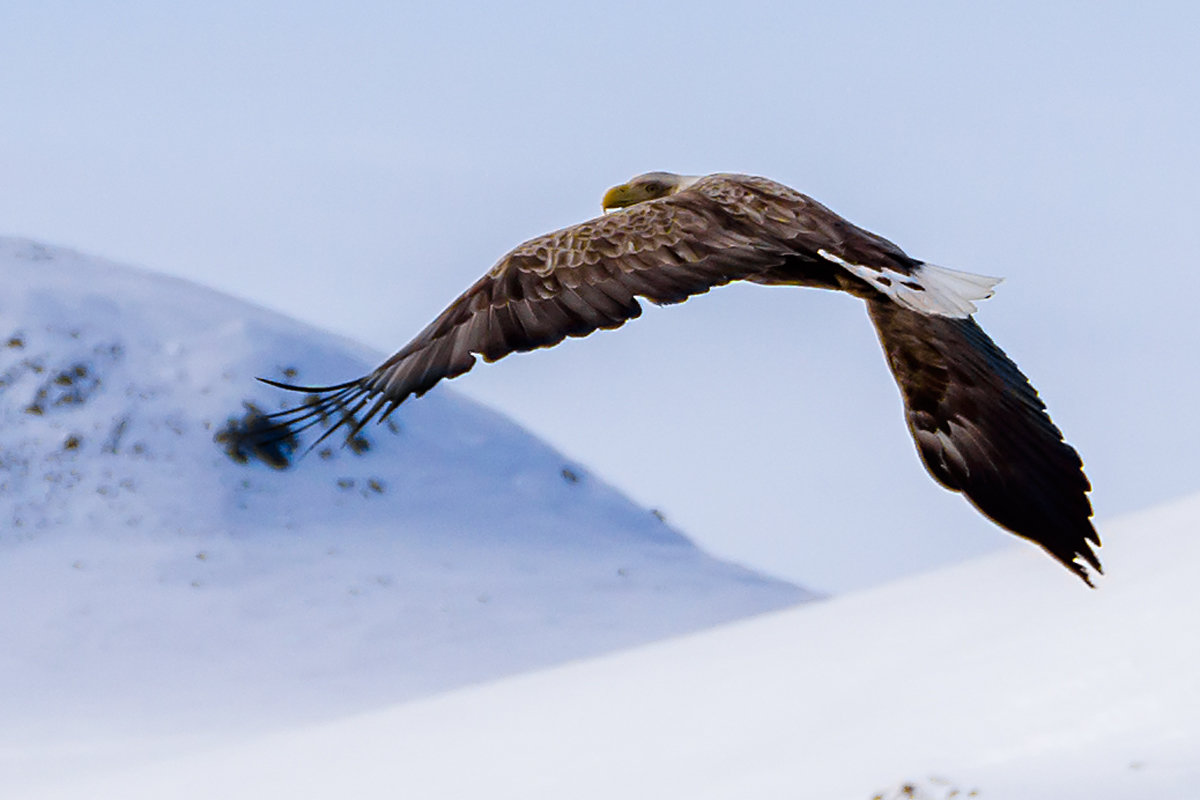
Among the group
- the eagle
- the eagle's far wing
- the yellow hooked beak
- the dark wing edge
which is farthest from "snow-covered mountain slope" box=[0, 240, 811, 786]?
the eagle's far wing

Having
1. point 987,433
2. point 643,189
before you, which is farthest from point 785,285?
point 987,433

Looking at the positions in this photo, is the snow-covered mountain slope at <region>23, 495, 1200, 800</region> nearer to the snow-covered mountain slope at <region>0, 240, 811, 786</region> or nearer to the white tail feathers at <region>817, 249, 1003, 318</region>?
the white tail feathers at <region>817, 249, 1003, 318</region>

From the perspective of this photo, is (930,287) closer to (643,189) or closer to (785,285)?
(785,285)

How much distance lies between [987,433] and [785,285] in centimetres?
172

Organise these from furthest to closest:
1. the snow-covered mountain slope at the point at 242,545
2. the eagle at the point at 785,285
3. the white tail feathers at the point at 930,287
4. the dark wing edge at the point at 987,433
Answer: the snow-covered mountain slope at the point at 242,545
the dark wing edge at the point at 987,433
the white tail feathers at the point at 930,287
the eagle at the point at 785,285

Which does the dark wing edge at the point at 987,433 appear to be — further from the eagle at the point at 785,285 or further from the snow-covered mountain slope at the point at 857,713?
the snow-covered mountain slope at the point at 857,713

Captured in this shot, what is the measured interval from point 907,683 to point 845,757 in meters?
1.37

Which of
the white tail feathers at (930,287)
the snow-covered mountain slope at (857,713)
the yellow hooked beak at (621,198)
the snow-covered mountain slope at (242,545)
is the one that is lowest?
the snow-covered mountain slope at (857,713)

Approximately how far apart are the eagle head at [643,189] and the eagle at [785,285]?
11mm

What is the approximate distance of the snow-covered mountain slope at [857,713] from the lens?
9.95 m

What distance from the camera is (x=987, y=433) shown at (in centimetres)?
870

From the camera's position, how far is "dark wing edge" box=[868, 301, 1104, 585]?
27.4 ft

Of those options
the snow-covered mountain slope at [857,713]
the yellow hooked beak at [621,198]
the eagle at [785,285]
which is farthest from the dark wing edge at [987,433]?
the snow-covered mountain slope at [857,713]

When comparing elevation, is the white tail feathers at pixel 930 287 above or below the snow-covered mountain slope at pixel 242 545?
below
